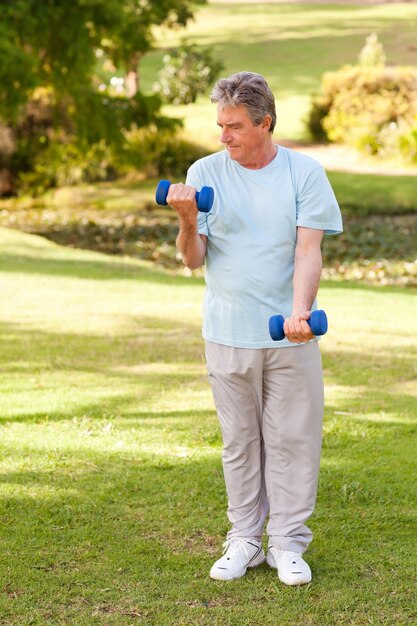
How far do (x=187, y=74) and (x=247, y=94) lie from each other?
93.4 feet

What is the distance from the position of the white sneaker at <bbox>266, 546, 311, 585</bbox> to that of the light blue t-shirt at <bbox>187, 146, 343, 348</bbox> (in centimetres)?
85

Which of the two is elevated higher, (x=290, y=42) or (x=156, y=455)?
(x=290, y=42)

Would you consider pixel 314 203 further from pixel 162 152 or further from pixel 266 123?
pixel 162 152

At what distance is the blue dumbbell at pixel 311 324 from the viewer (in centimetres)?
356

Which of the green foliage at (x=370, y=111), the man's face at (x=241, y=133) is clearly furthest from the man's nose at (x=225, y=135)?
the green foliage at (x=370, y=111)

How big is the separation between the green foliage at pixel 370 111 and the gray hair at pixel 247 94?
879 inches

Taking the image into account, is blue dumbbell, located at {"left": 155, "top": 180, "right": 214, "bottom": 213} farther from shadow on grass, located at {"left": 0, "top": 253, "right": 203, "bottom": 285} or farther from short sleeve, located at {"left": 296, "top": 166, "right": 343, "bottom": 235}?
shadow on grass, located at {"left": 0, "top": 253, "right": 203, "bottom": 285}

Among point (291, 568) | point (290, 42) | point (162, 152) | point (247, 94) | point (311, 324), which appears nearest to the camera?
point (311, 324)

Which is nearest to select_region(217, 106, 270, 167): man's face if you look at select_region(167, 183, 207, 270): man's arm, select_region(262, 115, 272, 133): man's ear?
select_region(262, 115, 272, 133): man's ear

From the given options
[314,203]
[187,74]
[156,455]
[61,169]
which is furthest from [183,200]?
[187,74]

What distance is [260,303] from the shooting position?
3916 millimetres

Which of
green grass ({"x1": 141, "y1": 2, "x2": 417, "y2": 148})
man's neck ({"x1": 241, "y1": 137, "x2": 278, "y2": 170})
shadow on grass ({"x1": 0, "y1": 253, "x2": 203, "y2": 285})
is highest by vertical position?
green grass ({"x1": 141, "y1": 2, "x2": 417, "y2": 148})

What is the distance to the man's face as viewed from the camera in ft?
12.2

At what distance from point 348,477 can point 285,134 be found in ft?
89.1
